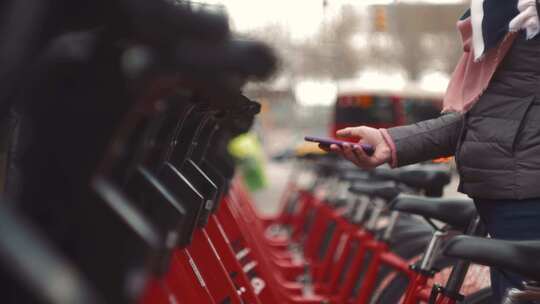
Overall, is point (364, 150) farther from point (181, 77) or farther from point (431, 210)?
point (181, 77)

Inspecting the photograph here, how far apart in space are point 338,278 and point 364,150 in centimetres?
364

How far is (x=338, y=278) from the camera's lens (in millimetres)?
6289

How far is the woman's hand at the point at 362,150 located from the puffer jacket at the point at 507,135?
0.72 feet

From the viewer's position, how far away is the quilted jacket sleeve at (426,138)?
2.83m

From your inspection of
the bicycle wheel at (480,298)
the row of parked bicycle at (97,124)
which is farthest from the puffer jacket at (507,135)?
the row of parked bicycle at (97,124)

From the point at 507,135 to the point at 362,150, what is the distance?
1.37 feet

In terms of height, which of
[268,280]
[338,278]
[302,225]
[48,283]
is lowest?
[302,225]

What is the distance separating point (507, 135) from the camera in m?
2.55

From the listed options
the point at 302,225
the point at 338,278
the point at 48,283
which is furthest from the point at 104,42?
the point at 302,225

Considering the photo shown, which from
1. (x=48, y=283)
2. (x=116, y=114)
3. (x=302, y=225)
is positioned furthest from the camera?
(x=302, y=225)

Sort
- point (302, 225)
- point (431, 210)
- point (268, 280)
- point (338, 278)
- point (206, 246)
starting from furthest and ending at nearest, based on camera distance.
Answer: point (302, 225)
point (338, 278)
point (268, 280)
point (431, 210)
point (206, 246)

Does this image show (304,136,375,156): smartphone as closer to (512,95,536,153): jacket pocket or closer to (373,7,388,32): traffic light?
A: (512,95,536,153): jacket pocket

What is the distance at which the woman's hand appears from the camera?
272 centimetres

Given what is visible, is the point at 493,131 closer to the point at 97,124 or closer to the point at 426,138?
the point at 426,138
